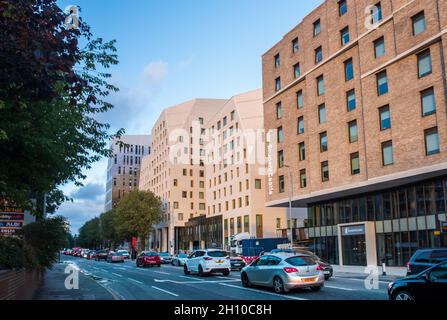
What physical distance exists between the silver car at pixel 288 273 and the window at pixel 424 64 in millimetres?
20243

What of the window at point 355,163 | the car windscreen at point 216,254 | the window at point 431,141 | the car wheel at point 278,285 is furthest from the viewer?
the window at point 355,163

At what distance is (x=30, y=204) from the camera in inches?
461

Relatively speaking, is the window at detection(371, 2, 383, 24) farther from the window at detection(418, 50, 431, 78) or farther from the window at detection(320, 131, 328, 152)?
the window at detection(320, 131, 328, 152)

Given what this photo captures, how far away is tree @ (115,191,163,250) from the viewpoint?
88.3m

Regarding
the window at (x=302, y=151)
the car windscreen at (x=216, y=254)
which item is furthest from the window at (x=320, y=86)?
the car windscreen at (x=216, y=254)

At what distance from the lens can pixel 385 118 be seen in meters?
34.7

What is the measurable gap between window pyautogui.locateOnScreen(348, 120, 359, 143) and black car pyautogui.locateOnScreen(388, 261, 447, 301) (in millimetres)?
27803

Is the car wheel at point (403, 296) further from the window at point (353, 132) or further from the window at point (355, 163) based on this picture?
the window at point (353, 132)

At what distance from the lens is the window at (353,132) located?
37.8 metres

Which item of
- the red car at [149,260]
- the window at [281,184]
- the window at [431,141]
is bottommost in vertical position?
the red car at [149,260]

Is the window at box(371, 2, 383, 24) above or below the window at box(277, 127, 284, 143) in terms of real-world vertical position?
above

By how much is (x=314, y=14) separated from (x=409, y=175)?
20007mm

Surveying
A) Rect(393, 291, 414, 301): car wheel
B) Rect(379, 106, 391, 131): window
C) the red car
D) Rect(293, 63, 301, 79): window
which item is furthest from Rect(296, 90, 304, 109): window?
Rect(393, 291, 414, 301): car wheel

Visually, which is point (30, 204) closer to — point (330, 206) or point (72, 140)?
point (72, 140)
